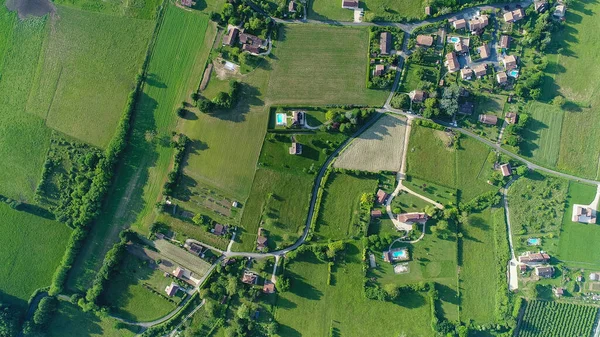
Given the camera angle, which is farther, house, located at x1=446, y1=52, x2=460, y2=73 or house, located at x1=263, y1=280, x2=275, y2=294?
house, located at x1=263, y1=280, x2=275, y2=294

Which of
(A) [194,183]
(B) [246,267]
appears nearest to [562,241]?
(B) [246,267]

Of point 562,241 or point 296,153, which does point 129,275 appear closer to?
point 296,153

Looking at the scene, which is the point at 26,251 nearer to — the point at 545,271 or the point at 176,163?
the point at 176,163

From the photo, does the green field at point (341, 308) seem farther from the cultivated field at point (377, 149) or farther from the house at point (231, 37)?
the house at point (231, 37)

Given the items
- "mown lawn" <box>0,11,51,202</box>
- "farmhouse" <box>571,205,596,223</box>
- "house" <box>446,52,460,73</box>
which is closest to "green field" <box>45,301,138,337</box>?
"mown lawn" <box>0,11,51,202</box>

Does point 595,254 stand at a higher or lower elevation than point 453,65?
lower

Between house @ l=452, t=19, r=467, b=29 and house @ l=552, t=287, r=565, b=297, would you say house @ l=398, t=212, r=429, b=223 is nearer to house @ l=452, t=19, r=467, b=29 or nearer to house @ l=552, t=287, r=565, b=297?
house @ l=552, t=287, r=565, b=297
